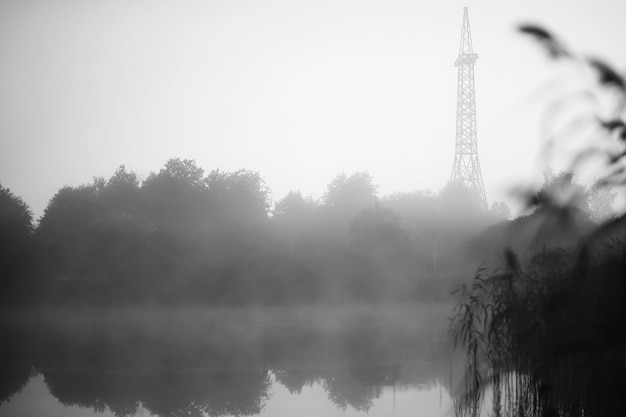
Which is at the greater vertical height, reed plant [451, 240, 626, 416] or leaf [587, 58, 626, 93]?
leaf [587, 58, 626, 93]

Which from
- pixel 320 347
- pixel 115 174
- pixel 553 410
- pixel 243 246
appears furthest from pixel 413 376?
pixel 115 174

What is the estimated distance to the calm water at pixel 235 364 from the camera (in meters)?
18.0

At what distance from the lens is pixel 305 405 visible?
59.4 ft

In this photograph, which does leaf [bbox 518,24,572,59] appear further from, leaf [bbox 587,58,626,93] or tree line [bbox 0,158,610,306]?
tree line [bbox 0,158,610,306]

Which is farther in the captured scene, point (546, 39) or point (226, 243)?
point (226, 243)

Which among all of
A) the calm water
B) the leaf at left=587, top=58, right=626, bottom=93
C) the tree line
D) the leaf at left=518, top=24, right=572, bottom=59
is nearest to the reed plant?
the leaf at left=587, top=58, right=626, bottom=93

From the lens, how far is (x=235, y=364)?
2495cm

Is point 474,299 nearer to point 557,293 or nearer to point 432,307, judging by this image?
point 557,293

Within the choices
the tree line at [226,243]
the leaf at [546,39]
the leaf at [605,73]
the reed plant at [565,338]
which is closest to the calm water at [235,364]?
the tree line at [226,243]

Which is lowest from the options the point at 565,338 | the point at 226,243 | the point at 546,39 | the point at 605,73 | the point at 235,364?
the point at 235,364

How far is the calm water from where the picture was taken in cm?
1800

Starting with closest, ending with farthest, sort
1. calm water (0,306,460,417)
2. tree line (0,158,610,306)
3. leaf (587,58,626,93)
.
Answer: leaf (587,58,626,93)
calm water (0,306,460,417)
tree line (0,158,610,306)

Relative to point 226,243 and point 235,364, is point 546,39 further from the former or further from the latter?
point 226,243

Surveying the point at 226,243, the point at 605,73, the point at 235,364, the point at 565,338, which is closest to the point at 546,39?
the point at 605,73
